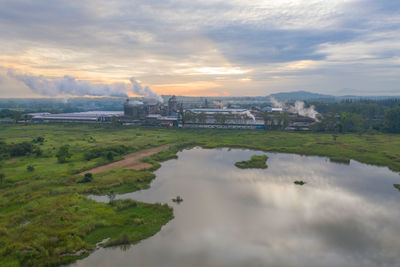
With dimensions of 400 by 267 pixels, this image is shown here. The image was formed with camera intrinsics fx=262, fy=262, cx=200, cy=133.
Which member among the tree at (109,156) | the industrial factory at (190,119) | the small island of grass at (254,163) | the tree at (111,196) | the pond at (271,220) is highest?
the industrial factory at (190,119)

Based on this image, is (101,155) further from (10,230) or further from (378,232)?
(378,232)

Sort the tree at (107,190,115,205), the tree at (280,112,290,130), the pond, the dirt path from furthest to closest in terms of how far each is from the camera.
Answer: the tree at (280,112,290,130) < the dirt path < the tree at (107,190,115,205) < the pond

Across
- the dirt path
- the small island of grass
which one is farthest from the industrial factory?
the dirt path

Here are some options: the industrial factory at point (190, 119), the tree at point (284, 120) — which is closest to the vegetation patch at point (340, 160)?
the tree at point (284, 120)

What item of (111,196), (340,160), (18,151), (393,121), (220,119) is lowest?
(111,196)

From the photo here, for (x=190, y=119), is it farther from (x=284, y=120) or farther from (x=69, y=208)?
(x=69, y=208)

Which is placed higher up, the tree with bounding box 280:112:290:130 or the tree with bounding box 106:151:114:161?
the tree with bounding box 280:112:290:130

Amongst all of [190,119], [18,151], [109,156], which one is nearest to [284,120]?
[190,119]

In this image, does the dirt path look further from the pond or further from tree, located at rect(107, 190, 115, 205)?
tree, located at rect(107, 190, 115, 205)

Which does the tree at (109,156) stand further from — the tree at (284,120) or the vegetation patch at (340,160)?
the tree at (284,120)
